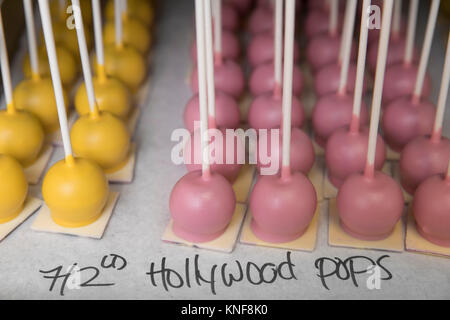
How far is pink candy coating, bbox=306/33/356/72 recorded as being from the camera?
1.11 m

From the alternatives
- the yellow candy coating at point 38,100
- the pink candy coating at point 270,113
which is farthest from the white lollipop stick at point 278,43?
the yellow candy coating at point 38,100

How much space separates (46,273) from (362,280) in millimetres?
381

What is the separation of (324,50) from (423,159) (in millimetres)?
352

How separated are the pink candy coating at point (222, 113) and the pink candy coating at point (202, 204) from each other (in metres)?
0.18

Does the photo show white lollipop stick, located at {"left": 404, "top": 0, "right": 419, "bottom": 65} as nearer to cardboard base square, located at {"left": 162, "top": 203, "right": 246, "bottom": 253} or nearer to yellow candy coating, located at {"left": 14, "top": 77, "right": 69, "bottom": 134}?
cardboard base square, located at {"left": 162, "top": 203, "right": 246, "bottom": 253}

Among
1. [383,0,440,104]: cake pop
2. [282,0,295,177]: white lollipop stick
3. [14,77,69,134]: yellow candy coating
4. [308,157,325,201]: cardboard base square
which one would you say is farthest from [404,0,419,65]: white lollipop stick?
[14,77,69,134]: yellow candy coating

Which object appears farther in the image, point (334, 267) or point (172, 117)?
point (172, 117)

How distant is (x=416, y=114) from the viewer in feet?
3.00

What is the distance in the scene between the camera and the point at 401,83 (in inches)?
40.2

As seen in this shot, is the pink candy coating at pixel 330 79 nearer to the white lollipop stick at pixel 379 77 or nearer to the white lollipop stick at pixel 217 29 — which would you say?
the white lollipop stick at pixel 217 29

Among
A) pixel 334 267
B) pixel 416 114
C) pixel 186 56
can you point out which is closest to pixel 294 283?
pixel 334 267

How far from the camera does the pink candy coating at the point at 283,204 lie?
0.76m
